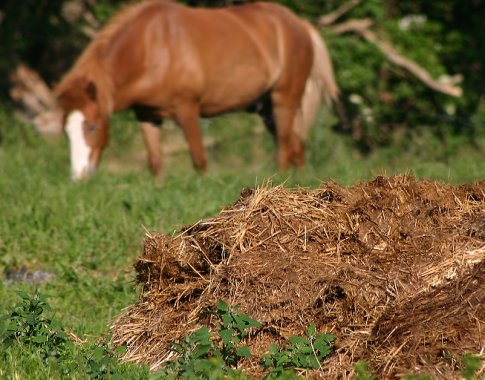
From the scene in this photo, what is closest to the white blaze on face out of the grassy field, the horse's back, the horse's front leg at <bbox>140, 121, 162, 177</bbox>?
the grassy field

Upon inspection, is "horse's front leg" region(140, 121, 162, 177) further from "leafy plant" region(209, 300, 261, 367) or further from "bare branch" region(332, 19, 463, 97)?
"leafy plant" region(209, 300, 261, 367)

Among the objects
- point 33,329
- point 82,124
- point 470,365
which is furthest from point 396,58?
point 470,365

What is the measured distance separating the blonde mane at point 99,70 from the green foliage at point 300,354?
7.29 m

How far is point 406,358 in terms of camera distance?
4.74 metres

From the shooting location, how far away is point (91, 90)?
11836 mm

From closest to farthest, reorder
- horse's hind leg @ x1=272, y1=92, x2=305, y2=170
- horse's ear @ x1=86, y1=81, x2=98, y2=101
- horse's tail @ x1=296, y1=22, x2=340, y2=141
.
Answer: horse's ear @ x1=86, y1=81, x2=98, y2=101
horse's hind leg @ x1=272, y1=92, x2=305, y2=170
horse's tail @ x1=296, y1=22, x2=340, y2=141

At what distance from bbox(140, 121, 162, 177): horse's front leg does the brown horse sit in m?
0.01

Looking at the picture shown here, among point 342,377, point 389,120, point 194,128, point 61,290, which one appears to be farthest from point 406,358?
point 389,120

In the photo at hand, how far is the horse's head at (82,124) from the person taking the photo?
38.2 ft

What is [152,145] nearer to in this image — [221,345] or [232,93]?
[232,93]

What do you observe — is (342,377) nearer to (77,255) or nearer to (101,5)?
(77,255)

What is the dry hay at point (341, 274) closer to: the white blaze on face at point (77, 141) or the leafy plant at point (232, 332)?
the leafy plant at point (232, 332)

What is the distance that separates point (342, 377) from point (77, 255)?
3533 mm

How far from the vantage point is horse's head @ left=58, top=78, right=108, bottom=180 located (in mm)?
11656
